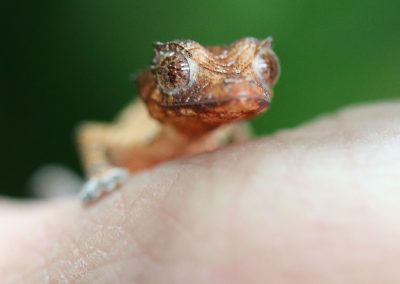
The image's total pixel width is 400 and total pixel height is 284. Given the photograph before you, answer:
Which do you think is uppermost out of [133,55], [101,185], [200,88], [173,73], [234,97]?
[133,55]

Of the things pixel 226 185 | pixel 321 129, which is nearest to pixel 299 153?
pixel 226 185

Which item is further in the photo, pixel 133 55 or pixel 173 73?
pixel 133 55

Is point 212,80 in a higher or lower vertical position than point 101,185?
higher

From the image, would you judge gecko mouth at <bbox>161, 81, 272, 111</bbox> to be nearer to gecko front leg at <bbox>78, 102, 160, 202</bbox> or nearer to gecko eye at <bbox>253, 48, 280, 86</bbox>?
gecko eye at <bbox>253, 48, 280, 86</bbox>

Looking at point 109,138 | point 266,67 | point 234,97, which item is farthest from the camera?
point 109,138

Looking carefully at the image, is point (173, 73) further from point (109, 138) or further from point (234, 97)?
point (109, 138)

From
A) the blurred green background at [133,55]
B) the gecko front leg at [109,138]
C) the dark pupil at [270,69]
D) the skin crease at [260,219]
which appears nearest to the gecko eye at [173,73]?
the dark pupil at [270,69]

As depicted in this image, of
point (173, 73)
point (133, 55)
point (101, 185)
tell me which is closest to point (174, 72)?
point (173, 73)
